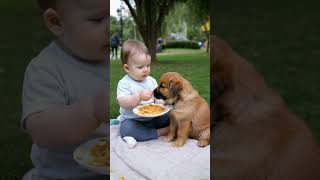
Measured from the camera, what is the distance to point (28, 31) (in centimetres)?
131

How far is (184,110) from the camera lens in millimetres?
1249

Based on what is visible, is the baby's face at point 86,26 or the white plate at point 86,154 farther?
the white plate at point 86,154

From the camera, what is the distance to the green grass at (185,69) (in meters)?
1.22

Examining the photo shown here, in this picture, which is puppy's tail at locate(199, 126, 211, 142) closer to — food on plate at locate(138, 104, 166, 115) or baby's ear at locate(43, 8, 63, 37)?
food on plate at locate(138, 104, 166, 115)

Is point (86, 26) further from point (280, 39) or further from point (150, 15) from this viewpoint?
point (280, 39)

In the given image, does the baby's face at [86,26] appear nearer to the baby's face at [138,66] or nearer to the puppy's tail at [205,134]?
the baby's face at [138,66]

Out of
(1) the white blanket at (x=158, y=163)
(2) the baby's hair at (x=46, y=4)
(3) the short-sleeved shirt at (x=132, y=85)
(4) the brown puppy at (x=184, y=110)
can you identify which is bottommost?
(1) the white blanket at (x=158, y=163)

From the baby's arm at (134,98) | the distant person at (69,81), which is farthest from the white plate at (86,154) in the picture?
the baby's arm at (134,98)

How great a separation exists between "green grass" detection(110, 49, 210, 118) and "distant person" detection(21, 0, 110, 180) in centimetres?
3

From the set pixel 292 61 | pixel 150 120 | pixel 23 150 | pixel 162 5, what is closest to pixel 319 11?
pixel 292 61

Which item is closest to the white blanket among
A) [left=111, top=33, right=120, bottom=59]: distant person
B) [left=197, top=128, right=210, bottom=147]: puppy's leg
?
[left=197, top=128, right=210, bottom=147]: puppy's leg

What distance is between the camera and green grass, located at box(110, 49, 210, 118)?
1.22m

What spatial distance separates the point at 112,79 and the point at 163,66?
0.14 m

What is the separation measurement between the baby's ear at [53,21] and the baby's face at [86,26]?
0.4 inches
